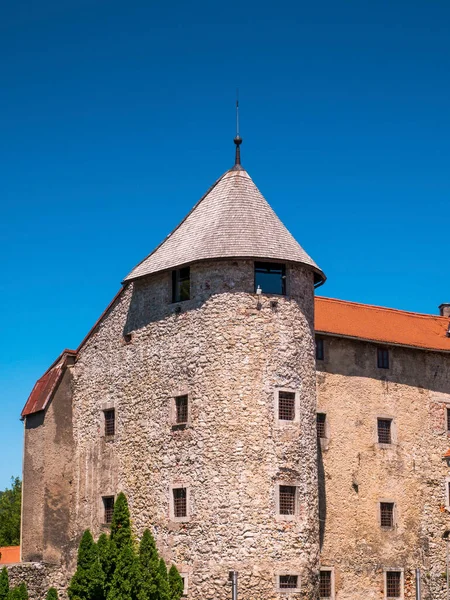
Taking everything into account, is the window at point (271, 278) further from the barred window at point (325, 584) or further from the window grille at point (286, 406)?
the barred window at point (325, 584)

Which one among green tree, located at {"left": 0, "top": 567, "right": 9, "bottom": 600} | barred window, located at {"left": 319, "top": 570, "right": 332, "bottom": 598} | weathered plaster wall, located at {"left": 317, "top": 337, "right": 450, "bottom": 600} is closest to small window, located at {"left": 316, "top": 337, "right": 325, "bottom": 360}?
weathered plaster wall, located at {"left": 317, "top": 337, "right": 450, "bottom": 600}

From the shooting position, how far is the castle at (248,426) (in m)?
38.6

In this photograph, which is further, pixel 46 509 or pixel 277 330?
pixel 46 509

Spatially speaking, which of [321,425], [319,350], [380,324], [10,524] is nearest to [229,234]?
[319,350]

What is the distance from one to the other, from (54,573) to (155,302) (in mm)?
12134

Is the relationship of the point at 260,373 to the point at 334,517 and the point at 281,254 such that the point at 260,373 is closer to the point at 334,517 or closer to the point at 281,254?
the point at 281,254

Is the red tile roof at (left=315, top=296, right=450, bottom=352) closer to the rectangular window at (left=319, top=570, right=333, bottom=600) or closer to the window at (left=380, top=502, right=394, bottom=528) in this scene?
the window at (left=380, top=502, right=394, bottom=528)

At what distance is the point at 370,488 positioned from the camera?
1807 inches

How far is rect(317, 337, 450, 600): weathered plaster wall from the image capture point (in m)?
44.7

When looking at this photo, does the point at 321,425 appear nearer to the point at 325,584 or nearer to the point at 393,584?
the point at 325,584

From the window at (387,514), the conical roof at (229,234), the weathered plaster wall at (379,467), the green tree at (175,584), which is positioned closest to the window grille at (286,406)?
the conical roof at (229,234)

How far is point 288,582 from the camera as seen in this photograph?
3788cm

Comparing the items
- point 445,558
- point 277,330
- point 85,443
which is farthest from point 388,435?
point 85,443

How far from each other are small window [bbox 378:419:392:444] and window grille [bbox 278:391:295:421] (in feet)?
27.9
